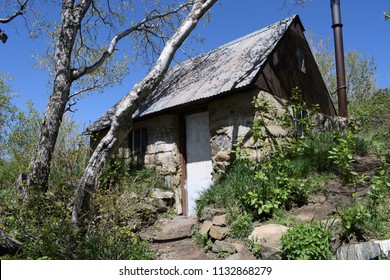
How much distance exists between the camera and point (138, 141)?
9.87m

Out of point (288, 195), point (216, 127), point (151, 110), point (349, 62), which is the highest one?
point (349, 62)

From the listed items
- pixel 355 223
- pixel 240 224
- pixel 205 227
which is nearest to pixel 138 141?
pixel 205 227

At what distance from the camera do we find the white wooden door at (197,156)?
8.30 m

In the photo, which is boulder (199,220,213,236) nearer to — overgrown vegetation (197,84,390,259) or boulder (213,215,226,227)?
boulder (213,215,226,227)

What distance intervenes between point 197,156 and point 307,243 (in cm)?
473

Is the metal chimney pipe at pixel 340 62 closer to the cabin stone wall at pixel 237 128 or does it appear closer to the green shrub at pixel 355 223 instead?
the cabin stone wall at pixel 237 128

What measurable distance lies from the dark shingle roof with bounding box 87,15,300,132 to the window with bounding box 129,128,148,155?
1.87ft

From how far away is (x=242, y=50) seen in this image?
29.8ft

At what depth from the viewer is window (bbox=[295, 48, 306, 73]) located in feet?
30.6

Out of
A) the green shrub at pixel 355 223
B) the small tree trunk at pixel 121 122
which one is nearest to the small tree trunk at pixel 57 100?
the small tree trunk at pixel 121 122

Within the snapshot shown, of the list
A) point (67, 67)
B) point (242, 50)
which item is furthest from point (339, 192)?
point (67, 67)

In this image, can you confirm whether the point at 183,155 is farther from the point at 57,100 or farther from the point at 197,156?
the point at 57,100

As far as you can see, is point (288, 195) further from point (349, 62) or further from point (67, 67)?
point (349, 62)
